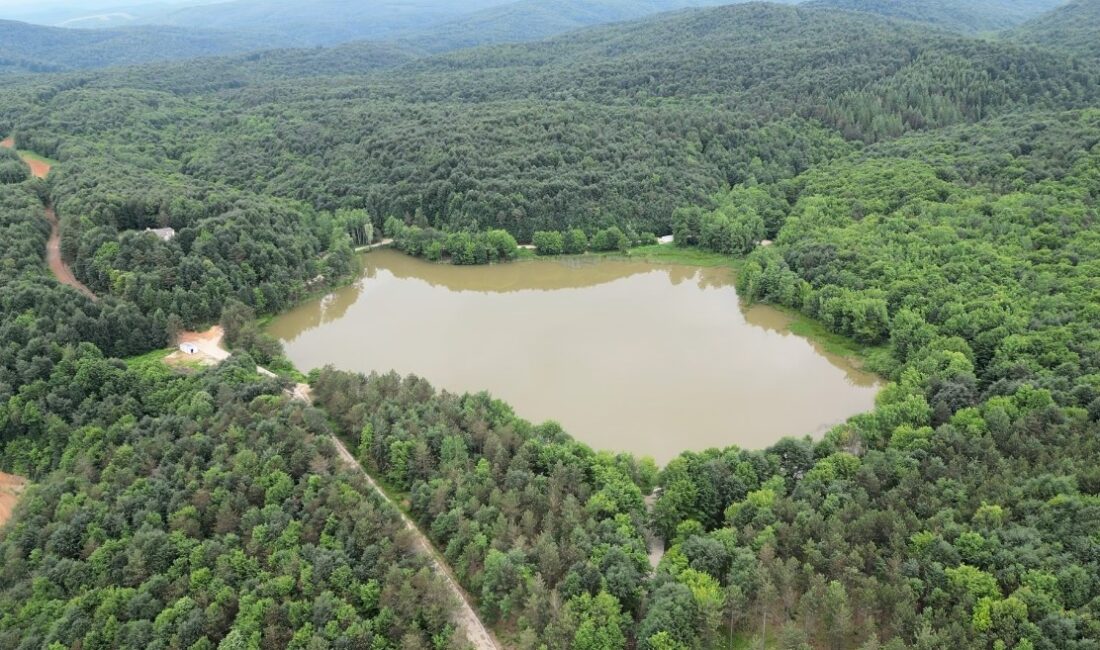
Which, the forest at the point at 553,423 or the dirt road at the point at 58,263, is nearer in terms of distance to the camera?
the forest at the point at 553,423

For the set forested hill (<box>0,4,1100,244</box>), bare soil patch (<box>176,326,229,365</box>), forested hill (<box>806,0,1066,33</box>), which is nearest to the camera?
bare soil patch (<box>176,326,229,365</box>)

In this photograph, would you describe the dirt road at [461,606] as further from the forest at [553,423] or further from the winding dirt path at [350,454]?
the forest at [553,423]

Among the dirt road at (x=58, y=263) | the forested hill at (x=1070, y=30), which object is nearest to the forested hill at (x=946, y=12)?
the forested hill at (x=1070, y=30)

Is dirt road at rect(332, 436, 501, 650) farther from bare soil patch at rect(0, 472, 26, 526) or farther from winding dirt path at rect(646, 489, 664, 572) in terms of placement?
bare soil patch at rect(0, 472, 26, 526)

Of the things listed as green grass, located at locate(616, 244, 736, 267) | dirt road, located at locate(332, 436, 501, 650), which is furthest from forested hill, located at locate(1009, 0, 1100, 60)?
dirt road, located at locate(332, 436, 501, 650)

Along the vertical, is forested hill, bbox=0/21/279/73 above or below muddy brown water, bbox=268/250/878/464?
above

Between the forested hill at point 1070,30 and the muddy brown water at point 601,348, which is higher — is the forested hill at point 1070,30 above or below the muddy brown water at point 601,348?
above
